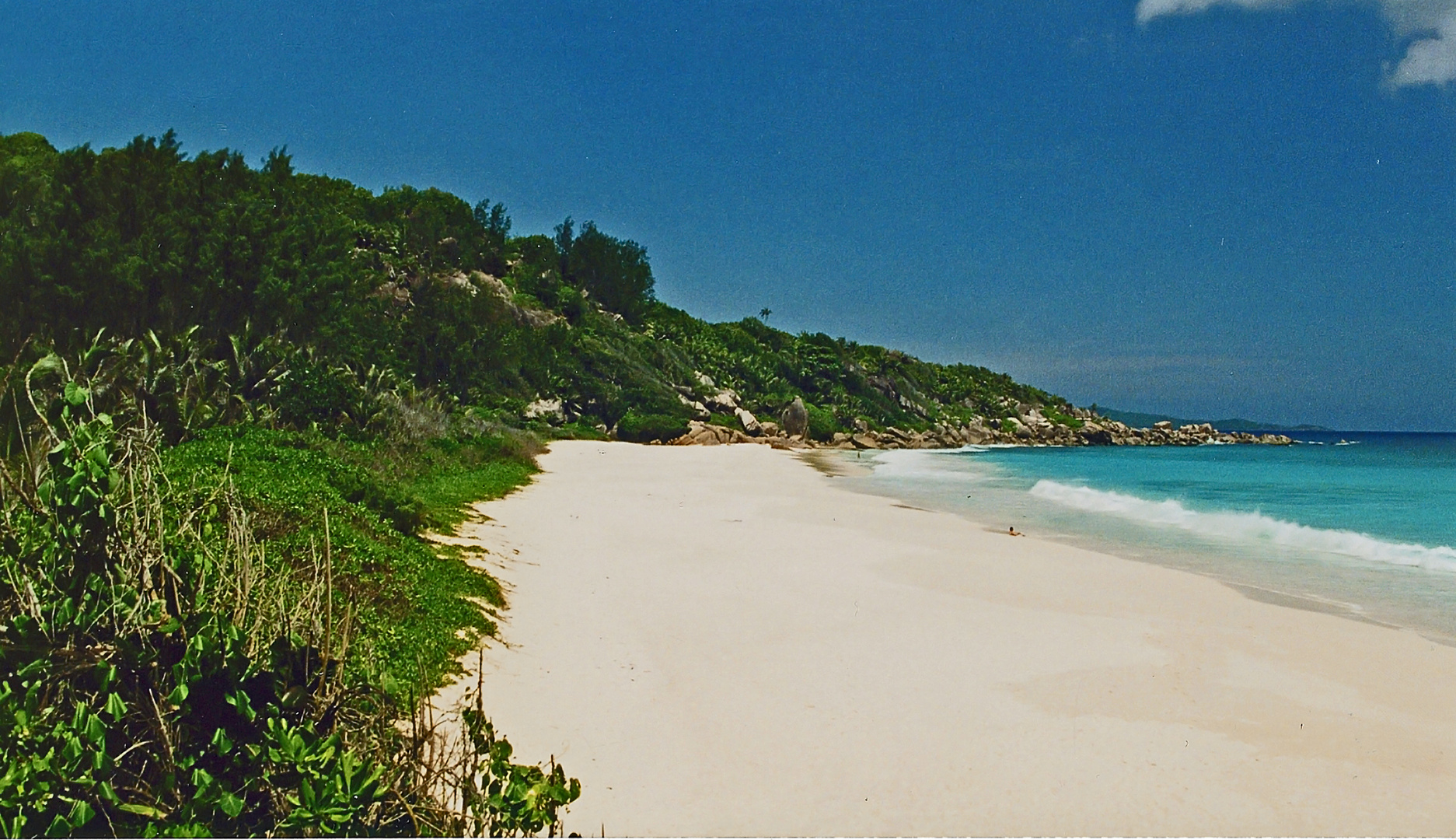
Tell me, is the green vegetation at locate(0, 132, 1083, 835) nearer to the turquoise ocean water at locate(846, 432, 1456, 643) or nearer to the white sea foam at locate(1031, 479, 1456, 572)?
the turquoise ocean water at locate(846, 432, 1456, 643)

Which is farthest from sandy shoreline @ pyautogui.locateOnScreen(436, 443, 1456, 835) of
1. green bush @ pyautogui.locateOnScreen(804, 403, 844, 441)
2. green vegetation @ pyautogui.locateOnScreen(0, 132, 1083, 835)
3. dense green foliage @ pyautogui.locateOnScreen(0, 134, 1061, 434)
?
green bush @ pyautogui.locateOnScreen(804, 403, 844, 441)

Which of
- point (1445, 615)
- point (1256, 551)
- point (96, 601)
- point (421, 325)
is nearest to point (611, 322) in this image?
point (421, 325)

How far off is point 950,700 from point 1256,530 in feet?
54.4

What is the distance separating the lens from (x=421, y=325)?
3531 centimetres

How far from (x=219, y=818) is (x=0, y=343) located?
69.7 ft

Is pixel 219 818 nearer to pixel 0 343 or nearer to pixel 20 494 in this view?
pixel 20 494

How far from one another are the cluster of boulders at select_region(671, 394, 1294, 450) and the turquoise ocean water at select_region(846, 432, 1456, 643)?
13.3 meters

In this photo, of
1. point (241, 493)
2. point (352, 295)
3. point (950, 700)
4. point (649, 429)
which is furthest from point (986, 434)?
point (241, 493)

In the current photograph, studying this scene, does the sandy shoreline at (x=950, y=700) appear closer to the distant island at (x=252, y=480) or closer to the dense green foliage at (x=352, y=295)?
the distant island at (x=252, y=480)

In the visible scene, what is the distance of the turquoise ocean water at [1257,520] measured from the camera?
41.4 feet

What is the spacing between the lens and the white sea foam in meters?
15.9

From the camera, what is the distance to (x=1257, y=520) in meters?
21.1

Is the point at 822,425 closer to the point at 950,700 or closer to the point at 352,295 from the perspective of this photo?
the point at 352,295

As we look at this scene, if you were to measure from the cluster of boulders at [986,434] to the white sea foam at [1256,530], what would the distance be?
27.3m
